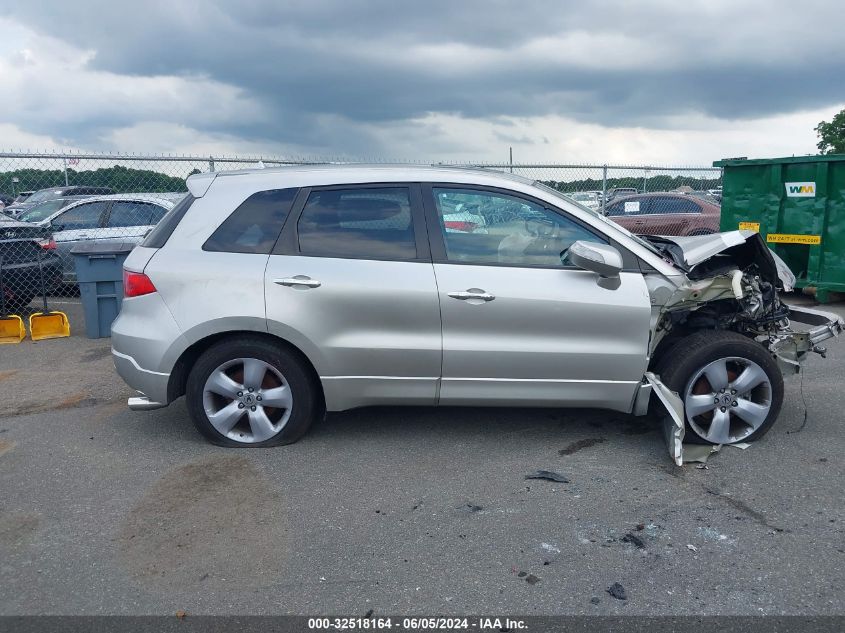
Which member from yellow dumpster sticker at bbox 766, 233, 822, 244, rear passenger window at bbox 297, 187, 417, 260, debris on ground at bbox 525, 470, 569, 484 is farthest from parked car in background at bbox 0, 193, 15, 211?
yellow dumpster sticker at bbox 766, 233, 822, 244

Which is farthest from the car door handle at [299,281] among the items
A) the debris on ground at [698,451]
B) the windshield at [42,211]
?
the windshield at [42,211]

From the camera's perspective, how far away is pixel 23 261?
8.90 meters

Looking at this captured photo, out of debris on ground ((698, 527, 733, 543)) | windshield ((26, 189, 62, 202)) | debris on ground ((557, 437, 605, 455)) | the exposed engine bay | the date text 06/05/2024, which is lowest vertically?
the date text 06/05/2024

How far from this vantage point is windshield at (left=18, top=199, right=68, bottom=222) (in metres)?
13.4

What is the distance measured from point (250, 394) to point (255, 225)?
3.48ft

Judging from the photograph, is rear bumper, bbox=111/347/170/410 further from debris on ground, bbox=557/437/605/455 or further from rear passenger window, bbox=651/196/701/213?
rear passenger window, bbox=651/196/701/213

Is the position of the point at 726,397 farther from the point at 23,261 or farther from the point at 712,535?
the point at 23,261

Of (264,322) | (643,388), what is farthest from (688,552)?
(264,322)

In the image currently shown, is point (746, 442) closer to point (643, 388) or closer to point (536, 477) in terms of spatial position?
point (643, 388)

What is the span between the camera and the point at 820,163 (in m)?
9.45

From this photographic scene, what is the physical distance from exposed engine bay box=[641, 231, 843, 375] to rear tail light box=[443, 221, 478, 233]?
4.37 feet

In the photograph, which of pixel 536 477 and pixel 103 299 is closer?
pixel 536 477

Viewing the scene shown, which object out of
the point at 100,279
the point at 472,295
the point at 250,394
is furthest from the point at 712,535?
the point at 100,279

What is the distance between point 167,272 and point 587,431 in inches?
115
